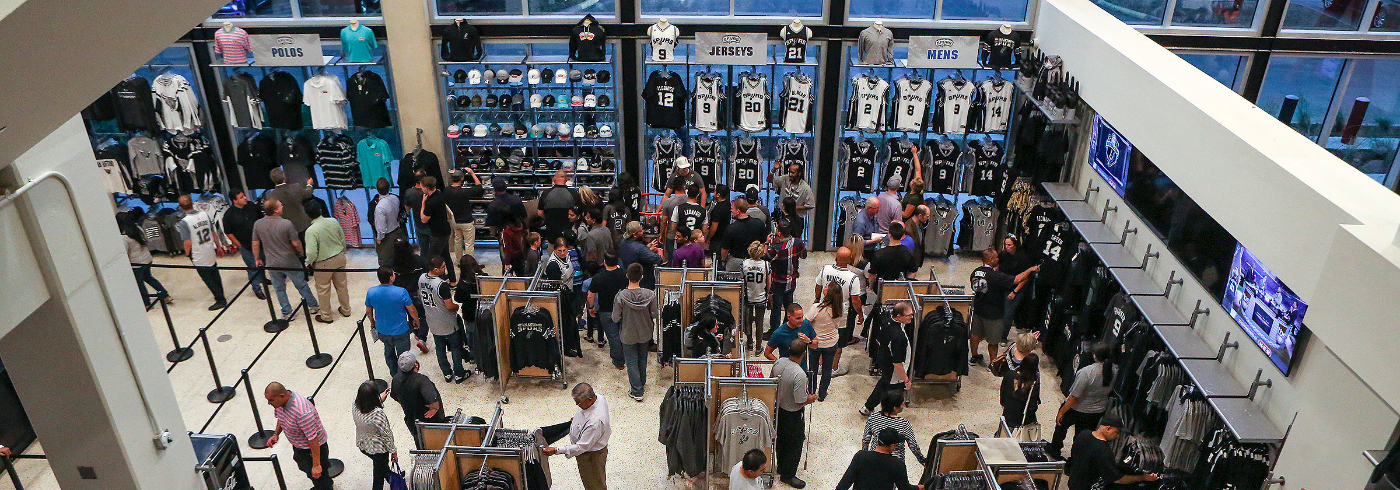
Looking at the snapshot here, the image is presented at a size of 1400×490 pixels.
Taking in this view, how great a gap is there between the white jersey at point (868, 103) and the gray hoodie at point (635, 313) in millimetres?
4107

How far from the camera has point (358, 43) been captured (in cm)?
1059

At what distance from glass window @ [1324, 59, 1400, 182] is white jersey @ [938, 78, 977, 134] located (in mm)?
4400

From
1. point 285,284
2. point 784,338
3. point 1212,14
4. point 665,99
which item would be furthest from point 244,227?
point 1212,14

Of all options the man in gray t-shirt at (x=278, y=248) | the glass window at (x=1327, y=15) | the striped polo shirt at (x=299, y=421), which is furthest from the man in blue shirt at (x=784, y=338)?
the glass window at (x=1327, y=15)

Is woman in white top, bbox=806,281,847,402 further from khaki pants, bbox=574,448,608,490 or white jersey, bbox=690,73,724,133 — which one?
white jersey, bbox=690,73,724,133

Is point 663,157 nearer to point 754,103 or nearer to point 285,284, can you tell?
point 754,103

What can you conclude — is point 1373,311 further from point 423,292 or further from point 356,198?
point 356,198

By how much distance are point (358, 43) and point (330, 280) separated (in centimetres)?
290

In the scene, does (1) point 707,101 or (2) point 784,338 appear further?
(1) point 707,101

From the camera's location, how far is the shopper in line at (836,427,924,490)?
5.95 metres

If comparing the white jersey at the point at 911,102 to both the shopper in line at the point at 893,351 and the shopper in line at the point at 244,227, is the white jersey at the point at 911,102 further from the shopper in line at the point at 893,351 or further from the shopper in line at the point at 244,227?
the shopper in line at the point at 244,227

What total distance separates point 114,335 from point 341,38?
640 centimetres

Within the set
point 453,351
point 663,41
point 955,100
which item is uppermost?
point 663,41

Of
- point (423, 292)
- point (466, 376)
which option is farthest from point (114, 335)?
point (466, 376)
